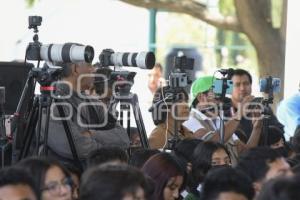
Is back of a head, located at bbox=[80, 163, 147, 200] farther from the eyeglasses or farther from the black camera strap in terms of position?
the black camera strap

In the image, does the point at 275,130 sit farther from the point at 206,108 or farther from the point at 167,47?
the point at 167,47

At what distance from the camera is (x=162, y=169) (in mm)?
3902

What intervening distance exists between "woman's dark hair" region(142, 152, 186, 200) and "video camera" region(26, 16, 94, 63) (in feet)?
2.41

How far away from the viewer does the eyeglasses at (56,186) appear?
337cm

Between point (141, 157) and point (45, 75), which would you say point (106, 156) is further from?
point (45, 75)

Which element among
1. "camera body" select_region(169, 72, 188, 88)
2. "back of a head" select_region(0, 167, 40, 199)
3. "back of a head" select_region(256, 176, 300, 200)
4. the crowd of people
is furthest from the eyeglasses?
"camera body" select_region(169, 72, 188, 88)

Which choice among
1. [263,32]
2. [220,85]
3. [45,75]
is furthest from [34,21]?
[263,32]

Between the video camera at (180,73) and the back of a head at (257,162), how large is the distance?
1.25m

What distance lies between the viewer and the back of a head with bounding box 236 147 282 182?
12.7ft

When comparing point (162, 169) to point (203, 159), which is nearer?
point (162, 169)

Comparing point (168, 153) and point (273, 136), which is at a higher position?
point (168, 153)

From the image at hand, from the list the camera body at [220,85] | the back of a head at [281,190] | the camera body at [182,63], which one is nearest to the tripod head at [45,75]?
the camera body at [182,63]

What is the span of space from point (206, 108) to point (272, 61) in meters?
3.37

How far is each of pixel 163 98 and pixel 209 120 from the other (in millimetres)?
426
